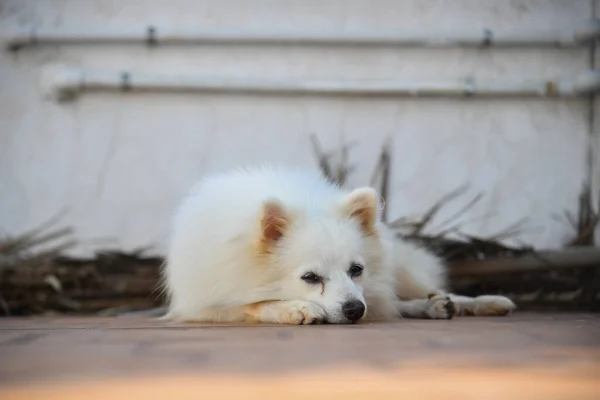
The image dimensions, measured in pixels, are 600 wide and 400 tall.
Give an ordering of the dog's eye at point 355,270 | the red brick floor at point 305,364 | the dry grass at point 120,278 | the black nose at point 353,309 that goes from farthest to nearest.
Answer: the dry grass at point 120,278 < the dog's eye at point 355,270 < the black nose at point 353,309 < the red brick floor at point 305,364

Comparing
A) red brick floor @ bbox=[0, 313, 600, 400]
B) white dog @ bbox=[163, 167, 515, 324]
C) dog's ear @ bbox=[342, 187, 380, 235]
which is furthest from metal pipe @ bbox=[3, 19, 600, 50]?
red brick floor @ bbox=[0, 313, 600, 400]

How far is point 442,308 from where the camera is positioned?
11.1 ft

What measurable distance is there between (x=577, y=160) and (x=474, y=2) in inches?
45.7

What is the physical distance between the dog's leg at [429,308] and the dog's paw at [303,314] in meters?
0.60

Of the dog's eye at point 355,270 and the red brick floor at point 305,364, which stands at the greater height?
the dog's eye at point 355,270

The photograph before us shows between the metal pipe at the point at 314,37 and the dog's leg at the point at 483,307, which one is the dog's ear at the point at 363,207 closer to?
the dog's leg at the point at 483,307

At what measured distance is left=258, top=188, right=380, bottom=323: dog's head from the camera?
311 cm

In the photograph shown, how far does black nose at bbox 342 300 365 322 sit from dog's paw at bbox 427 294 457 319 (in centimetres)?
51

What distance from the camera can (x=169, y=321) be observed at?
3.41m

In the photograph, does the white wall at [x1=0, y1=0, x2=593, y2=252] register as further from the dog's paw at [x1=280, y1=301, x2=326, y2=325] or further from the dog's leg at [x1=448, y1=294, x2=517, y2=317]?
the dog's paw at [x1=280, y1=301, x2=326, y2=325]

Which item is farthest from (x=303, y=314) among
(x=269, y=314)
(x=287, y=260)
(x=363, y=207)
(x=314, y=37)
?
(x=314, y=37)

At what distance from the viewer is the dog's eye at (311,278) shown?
3166 mm

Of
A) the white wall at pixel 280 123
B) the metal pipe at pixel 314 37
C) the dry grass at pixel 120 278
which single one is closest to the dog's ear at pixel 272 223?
the dry grass at pixel 120 278

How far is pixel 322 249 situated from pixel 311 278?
0.12m
